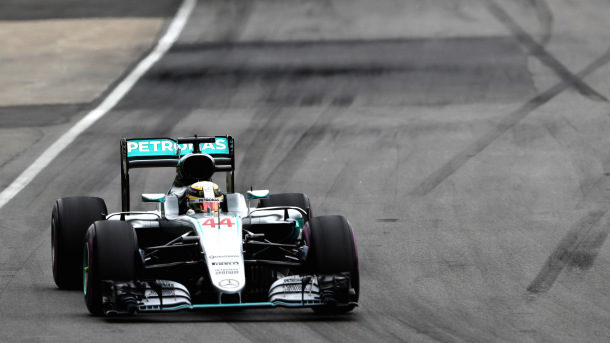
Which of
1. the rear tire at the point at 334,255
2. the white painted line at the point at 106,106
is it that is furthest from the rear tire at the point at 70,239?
the white painted line at the point at 106,106

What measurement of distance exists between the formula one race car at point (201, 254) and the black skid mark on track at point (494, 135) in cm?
605

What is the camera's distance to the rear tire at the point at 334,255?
42.9ft

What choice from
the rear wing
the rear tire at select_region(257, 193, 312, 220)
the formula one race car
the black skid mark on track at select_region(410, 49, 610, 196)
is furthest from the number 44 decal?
the black skid mark on track at select_region(410, 49, 610, 196)

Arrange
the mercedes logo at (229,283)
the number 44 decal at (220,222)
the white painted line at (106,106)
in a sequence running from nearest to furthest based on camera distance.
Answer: the mercedes logo at (229,283)
the number 44 decal at (220,222)
the white painted line at (106,106)

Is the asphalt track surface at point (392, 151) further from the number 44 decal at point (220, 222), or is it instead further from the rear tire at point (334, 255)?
the number 44 decal at point (220, 222)

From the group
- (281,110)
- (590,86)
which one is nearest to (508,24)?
(590,86)

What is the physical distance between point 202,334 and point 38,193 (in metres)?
8.88

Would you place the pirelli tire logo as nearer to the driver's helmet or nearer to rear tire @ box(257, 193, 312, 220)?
the driver's helmet

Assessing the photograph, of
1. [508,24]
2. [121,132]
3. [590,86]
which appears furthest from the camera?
[508,24]

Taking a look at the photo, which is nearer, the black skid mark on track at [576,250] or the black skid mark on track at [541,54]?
the black skid mark on track at [576,250]

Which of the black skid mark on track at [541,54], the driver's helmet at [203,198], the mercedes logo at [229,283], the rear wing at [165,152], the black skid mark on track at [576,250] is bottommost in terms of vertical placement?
the black skid mark on track at [576,250]

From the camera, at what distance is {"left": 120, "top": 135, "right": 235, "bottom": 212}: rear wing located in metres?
15.5

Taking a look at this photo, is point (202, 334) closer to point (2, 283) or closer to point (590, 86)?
point (2, 283)

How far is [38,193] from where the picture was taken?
20.4 meters
